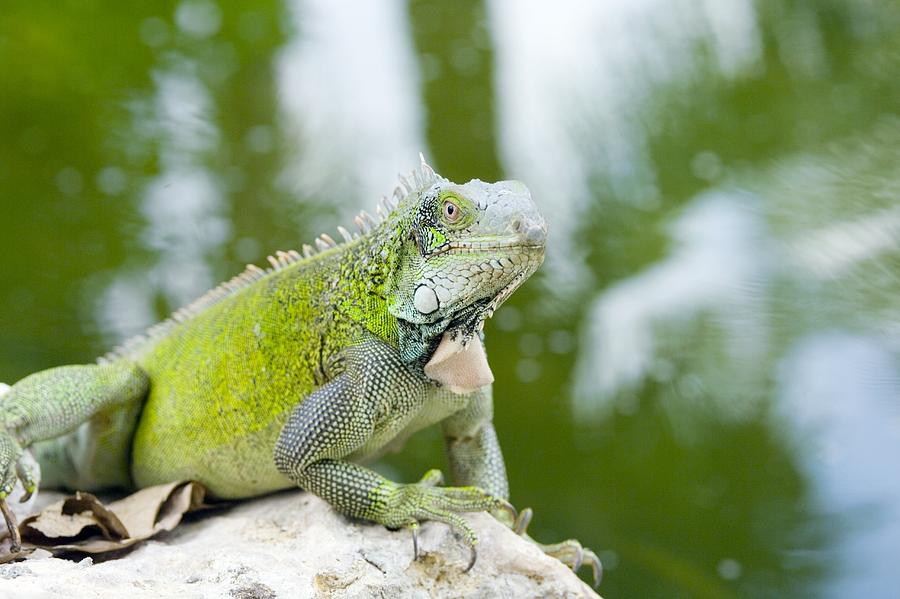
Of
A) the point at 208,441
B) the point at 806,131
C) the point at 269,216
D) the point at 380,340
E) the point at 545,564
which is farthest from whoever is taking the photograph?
the point at 806,131

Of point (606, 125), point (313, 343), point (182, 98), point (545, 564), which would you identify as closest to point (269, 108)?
point (182, 98)

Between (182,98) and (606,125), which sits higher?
(182,98)

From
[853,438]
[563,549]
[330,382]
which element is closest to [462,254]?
[330,382]

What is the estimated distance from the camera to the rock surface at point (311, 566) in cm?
240

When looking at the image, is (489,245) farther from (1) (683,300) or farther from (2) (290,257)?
(1) (683,300)

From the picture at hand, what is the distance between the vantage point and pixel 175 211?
6.12 meters

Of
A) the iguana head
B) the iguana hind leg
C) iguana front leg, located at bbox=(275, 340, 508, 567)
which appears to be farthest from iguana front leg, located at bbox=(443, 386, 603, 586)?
the iguana hind leg

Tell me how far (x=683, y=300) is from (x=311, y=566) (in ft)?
13.8

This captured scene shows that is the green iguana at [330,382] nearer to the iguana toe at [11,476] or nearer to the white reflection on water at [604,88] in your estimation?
the iguana toe at [11,476]

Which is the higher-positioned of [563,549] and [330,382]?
[330,382]

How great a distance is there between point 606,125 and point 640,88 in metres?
0.39

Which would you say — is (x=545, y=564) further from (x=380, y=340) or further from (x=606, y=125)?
(x=606, y=125)

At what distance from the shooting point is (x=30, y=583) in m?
2.21

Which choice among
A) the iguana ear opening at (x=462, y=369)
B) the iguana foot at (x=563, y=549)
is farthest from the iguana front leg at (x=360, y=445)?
the iguana foot at (x=563, y=549)
